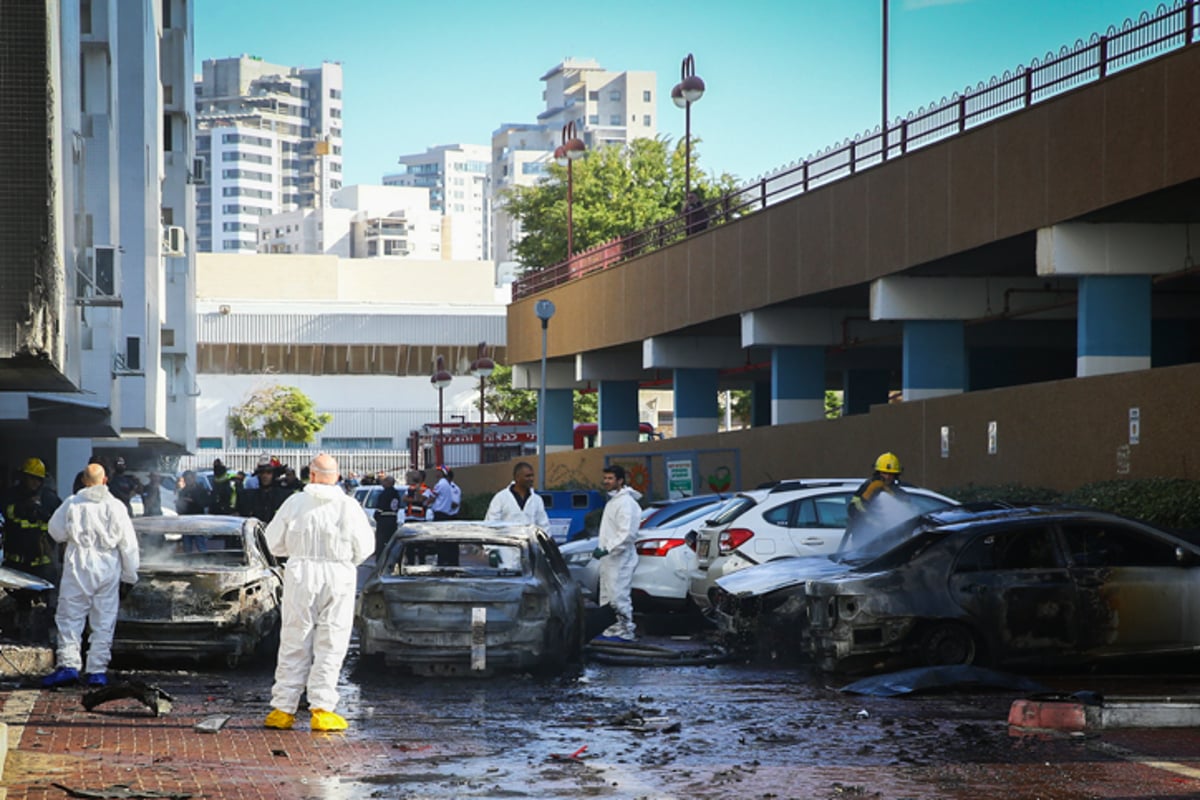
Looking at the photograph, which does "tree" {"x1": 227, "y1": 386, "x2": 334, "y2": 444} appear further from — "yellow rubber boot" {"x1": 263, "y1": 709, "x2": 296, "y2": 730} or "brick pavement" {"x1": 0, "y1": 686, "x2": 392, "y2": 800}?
"yellow rubber boot" {"x1": 263, "y1": 709, "x2": 296, "y2": 730}

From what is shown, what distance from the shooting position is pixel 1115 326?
22625mm

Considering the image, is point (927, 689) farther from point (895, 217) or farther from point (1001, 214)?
point (895, 217)

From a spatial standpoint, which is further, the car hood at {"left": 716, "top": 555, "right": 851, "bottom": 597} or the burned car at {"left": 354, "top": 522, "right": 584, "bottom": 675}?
the car hood at {"left": 716, "top": 555, "right": 851, "bottom": 597}

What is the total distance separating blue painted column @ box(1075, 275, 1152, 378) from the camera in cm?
2252

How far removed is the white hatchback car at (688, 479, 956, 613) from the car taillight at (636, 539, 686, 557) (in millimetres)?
742

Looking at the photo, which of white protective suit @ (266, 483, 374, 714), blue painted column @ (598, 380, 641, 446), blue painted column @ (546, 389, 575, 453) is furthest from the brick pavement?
blue painted column @ (546, 389, 575, 453)

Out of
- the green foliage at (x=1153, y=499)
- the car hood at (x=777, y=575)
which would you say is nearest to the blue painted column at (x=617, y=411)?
the green foliage at (x=1153, y=499)

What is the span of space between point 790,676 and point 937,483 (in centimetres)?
1180

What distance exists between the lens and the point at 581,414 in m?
85.2

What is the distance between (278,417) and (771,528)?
272 ft

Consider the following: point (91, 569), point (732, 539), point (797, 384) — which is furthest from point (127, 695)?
point (797, 384)


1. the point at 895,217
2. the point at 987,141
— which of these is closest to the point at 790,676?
the point at 987,141

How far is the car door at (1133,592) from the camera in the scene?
44.6ft

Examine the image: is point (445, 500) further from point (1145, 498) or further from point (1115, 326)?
point (1145, 498)
